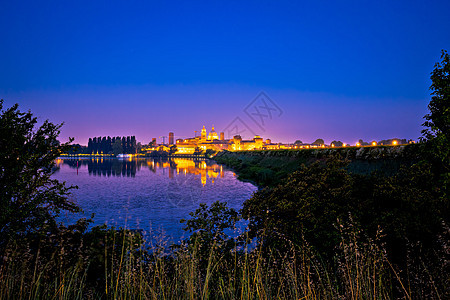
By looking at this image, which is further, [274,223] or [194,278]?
[274,223]

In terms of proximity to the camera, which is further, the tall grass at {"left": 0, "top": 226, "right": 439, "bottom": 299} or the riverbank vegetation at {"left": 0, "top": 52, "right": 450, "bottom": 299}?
the riverbank vegetation at {"left": 0, "top": 52, "right": 450, "bottom": 299}

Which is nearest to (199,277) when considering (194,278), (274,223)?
(194,278)

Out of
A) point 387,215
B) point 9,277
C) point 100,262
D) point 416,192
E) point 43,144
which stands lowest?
point 100,262

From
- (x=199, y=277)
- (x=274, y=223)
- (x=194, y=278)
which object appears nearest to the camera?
(x=199, y=277)

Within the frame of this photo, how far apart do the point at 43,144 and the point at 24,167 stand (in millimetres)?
918

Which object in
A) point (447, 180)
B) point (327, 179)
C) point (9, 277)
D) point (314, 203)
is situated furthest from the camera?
point (327, 179)

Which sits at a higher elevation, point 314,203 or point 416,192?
point 416,192

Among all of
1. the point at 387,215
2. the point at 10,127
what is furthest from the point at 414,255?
the point at 10,127

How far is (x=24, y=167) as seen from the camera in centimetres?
849

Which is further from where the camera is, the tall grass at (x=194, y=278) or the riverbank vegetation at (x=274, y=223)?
the riverbank vegetation at (x=274, y=223)

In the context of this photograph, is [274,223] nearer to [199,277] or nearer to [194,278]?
[194,278]

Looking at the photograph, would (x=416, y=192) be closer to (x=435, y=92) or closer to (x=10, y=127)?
(x=435, y=92)

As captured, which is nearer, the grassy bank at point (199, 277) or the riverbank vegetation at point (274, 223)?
the grassy bank at point (199, 277)

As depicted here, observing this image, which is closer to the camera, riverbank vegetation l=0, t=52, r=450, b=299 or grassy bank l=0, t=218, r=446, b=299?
grassy bank l=0, t=218, r=446, b=299
